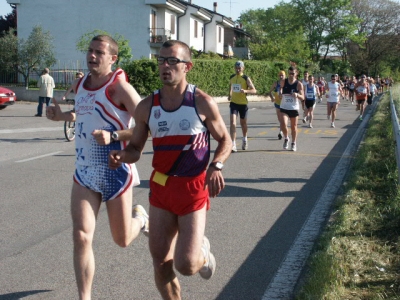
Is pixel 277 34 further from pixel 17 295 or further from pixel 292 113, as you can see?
pixel 17 295

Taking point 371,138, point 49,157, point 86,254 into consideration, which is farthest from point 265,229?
point 371,138

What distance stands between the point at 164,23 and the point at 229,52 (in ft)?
66.3

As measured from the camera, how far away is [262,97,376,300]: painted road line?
504 centimetres

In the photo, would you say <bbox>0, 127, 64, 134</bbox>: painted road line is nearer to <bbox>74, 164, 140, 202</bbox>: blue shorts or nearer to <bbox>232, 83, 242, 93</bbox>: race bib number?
<bbox>232, 83, 242, 93</bbox>: race bib number

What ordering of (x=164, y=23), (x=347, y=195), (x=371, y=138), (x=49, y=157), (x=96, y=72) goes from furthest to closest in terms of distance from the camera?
(x=164, y=23) < (x=371, y=138) < (x=49, y=157) < (x=347, y=195) < (x=96, y=72)

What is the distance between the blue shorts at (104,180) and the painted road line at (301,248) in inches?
54.4

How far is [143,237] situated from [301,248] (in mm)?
1677

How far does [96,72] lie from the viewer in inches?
191

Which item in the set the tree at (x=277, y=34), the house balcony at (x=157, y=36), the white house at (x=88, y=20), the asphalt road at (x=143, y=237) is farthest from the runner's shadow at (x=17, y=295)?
the tree at (x=277, y=34)

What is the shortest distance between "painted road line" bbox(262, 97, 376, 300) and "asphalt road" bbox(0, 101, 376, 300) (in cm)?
7

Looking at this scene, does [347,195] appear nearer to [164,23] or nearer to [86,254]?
[86,254]

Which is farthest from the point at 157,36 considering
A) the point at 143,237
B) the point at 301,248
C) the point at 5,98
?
the point at 301,248

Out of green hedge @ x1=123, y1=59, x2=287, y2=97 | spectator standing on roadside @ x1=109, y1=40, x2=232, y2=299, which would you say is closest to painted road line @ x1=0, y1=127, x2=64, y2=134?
green hedge @ x1=123, y1=59, x2=287, y2=97

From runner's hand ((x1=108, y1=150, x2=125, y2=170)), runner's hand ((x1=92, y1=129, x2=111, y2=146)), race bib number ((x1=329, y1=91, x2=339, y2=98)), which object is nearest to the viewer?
runner's hand ((x1=108, y1=150, x2=125, y2=170))
